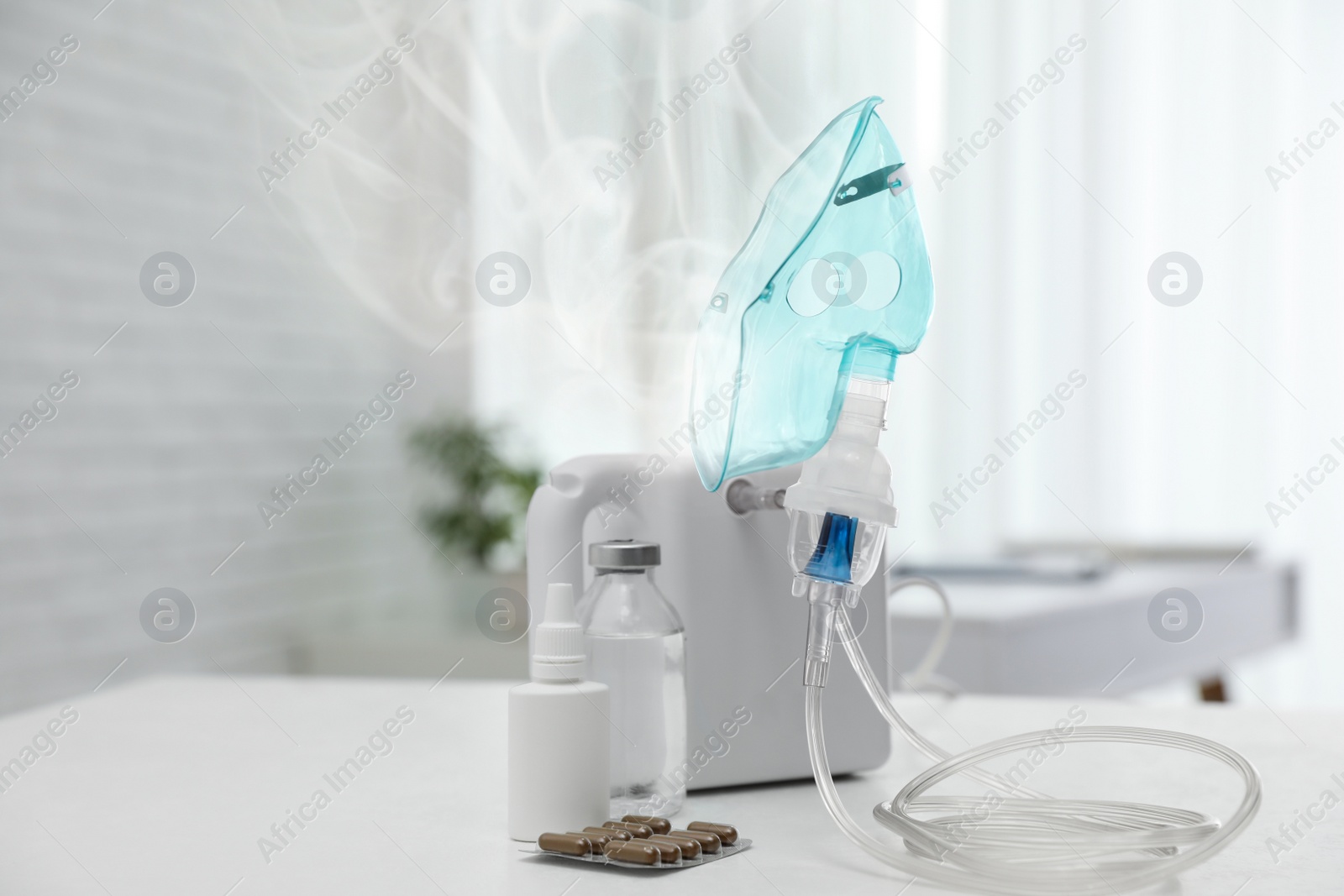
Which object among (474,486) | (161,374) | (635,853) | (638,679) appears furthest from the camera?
(474,486)

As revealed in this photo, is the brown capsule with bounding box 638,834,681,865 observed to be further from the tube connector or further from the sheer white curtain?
the sheer white curtain

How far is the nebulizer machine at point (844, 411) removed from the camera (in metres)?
0.60

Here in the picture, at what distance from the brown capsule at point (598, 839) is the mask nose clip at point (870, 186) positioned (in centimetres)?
36

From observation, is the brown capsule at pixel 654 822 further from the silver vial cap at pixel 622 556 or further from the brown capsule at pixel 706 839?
the silver vial cap at pixel 622 556

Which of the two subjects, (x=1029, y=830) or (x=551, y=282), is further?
(x=551, y=282)

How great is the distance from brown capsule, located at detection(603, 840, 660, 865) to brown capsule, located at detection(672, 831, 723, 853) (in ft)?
0.11

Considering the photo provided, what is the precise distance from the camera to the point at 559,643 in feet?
2.03

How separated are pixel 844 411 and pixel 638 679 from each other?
208 mm

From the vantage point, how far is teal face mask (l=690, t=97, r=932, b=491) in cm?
64

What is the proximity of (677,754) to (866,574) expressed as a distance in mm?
176

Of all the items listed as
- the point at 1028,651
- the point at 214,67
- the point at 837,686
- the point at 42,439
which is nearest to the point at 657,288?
the point at 214,67

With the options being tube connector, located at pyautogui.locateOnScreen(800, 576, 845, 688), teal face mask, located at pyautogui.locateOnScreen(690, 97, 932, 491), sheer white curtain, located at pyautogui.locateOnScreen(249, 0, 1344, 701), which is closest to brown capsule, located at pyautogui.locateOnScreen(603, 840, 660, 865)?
tube connector, located at pyautogui.locateOnScreen(800, 576, 845, 688)

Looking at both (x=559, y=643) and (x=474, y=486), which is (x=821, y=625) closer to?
(x=559, y=643)

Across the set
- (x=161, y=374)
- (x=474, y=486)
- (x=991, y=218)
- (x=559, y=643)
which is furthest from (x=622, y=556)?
(x=991, y=218)
